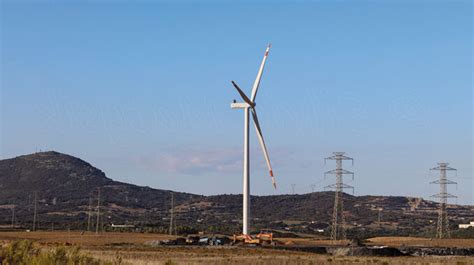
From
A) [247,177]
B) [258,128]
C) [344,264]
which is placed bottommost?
[344,264]

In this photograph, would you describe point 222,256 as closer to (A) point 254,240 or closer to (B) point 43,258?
(A) point 254,240

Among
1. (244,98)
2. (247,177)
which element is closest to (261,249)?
(247,177)

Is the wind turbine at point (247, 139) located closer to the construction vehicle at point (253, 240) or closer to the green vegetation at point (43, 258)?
the construction vehicle at point (253, 240)

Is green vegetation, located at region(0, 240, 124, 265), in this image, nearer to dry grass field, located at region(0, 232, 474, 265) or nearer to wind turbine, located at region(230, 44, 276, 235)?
dry grass field, located at region(0, 232, 474, 265)

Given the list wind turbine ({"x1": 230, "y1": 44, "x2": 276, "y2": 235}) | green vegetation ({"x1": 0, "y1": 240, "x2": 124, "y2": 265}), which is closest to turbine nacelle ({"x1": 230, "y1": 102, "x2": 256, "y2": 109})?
wind turbine ({"x1": 230, "y1": 44, "x2": 276, "y2": 235})

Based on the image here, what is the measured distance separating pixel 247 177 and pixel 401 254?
85.0 feet

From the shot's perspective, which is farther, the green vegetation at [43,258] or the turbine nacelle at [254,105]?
the turbine nacelle at [254,105]

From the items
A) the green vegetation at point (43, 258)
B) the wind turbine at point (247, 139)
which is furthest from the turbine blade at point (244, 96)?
the green vegetation at point (43, 258)

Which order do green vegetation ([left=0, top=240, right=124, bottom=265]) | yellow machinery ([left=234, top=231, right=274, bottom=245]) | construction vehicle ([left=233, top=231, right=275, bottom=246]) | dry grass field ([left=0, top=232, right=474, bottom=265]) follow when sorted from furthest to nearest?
yellow machinery ([left=234, top=231, right=274, bottom=245]) < construction vehicle ([left=233, top=231, right=275, bottom=246]) < dry grass field ([left=0, top=232, right=474, bottom=265]) < green vegetation ([left=0, top=240, right=124, bottom=265])

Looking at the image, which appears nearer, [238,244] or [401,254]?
[401,254]

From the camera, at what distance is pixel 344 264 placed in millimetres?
60406

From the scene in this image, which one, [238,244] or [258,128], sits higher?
[258,128]

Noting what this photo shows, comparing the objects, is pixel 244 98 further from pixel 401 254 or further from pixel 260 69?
pixel 401 254

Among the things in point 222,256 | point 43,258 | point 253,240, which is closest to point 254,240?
point 253,240
